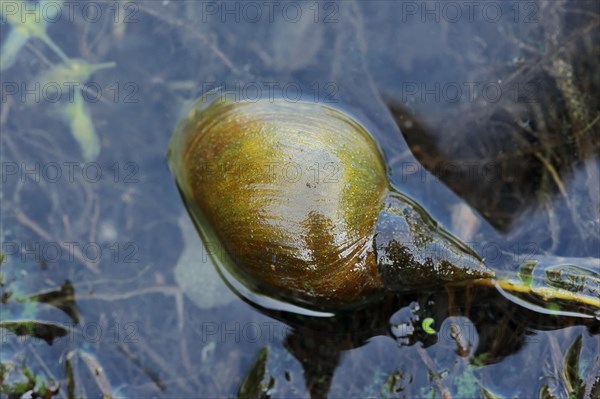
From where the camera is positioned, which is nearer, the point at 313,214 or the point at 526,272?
the point at 313,214

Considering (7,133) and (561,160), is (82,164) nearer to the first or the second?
(7,133)

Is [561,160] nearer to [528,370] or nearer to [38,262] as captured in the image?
[528,370]

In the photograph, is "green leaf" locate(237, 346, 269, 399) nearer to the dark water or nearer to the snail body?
the dark water

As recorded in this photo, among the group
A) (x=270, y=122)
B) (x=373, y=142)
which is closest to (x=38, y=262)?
(x=270, y=122)

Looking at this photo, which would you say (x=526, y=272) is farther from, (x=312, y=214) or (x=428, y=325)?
(x=312, y=214)

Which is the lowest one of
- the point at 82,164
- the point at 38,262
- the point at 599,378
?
the point at 599,378

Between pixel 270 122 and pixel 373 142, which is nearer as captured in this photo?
pixel 270 122

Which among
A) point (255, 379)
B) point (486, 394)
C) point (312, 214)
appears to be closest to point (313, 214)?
point (312, 214)

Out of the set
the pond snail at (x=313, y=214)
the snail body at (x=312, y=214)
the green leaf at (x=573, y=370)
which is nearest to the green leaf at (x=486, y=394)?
the green leaf at (x=573, y=370)

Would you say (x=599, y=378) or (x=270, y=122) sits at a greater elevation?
(x=270, y=122)
